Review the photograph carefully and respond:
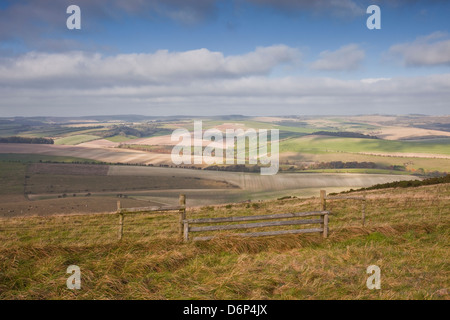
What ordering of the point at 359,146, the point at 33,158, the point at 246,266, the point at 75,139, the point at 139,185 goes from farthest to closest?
the point at 75,139 → the point at 359,146 → the point at 33,158 → the point at 139,185 → the point at 246,266

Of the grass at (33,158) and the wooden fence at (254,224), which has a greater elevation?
the wooden fence at (254,224)

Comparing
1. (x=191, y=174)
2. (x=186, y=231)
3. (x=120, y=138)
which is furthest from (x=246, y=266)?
(x=120, y=138)

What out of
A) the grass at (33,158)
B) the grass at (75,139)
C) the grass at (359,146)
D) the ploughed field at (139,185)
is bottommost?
the ploughed field at (139,185)

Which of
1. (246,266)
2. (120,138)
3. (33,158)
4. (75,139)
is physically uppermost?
(120,138)

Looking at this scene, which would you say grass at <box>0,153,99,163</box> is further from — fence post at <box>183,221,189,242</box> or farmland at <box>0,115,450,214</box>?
fence post at <box>183,221,189,242</box>

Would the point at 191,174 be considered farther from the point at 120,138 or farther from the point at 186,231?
the point at 120,138

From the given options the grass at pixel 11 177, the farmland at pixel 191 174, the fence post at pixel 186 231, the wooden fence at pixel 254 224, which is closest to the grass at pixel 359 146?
the farmland at pixel 191 174

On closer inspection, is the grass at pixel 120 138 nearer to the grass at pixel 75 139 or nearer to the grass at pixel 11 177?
the grass at pixel 75 139

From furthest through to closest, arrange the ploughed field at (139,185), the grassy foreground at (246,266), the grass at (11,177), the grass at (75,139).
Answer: the grass at (75,139) < the grass at (11,177) < the ploughed field at (139,185) < the grassy foreground at (246,266)
